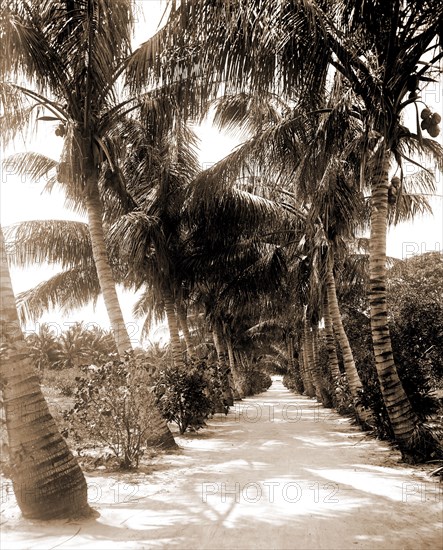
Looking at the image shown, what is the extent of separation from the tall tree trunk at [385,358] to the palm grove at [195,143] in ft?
0.06

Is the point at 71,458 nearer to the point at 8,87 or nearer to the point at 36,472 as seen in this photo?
the point at 36,472

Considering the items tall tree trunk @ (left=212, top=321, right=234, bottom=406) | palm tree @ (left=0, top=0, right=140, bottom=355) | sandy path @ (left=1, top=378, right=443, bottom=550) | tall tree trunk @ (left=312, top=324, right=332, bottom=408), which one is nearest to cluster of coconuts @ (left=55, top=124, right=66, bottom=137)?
palm tree @ (left=0, top=0, right=140, bottom=355)

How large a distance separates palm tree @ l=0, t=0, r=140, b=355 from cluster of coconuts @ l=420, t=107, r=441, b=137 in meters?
4.82

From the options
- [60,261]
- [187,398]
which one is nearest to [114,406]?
[187,398]

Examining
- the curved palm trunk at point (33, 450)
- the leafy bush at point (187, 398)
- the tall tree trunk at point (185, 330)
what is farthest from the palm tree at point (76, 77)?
the tall tree trunk at point (185, 330)

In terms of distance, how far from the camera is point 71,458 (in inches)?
169

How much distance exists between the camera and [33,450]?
160 inches

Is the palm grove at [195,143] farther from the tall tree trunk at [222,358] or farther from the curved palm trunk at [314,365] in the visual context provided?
the curved palm trunk at [314,365]

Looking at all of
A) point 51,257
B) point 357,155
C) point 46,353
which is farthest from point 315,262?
point 46,353

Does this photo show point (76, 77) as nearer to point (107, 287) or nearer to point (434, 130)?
point (107, 287)

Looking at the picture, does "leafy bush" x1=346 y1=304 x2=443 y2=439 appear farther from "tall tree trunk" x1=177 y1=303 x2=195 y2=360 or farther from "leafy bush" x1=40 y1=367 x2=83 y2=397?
"leafy bush" x1=40 y1=367 x2=83 y2=397

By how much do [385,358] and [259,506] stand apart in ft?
10.3

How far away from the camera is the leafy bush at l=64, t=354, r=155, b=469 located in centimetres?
623

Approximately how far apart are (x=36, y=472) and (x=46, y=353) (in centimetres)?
4171
